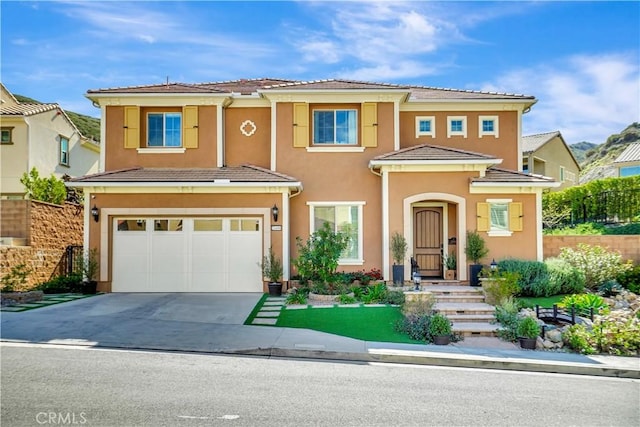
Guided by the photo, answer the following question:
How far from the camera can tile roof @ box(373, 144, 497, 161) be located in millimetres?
14289

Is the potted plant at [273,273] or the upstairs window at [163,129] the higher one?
the upstairs window at [163,129]

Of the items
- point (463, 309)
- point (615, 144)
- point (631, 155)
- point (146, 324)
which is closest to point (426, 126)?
point (463, 309)

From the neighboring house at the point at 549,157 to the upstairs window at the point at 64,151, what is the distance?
27.6 m

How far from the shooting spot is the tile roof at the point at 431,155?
14289mm

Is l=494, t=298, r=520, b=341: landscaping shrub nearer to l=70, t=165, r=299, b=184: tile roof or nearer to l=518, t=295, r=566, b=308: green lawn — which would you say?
l=518, t=295, r=566, b=308: green lawn

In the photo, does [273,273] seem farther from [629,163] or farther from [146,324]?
[629,163]

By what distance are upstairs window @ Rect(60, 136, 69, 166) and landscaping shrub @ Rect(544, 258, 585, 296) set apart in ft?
77.5

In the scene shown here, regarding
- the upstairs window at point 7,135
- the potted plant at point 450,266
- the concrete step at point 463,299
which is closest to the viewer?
the concrete step at point 463,299

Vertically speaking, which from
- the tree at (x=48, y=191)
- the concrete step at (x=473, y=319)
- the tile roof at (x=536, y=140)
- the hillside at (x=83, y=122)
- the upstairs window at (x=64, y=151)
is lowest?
the concrete step at (x=473, y=319)

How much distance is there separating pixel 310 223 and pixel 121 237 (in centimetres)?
581

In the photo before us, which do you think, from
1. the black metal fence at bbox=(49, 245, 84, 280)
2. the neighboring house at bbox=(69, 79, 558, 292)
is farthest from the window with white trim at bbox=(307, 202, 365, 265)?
the black metal fence at bbox=(49, 245, 84, 280)

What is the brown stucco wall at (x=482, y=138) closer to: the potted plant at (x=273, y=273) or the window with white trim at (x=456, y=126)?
the window with white trim at (x=456, y=126)

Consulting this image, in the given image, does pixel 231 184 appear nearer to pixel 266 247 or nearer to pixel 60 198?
pixel 266 247

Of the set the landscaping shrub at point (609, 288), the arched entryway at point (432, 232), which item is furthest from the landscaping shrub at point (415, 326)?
the landscaping shrub at point (609, 288)
